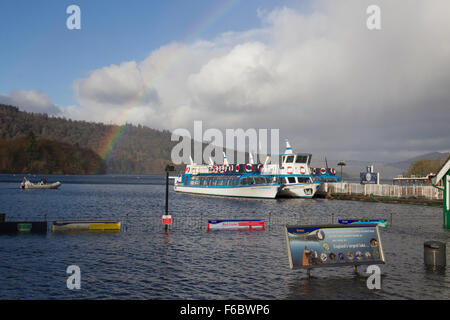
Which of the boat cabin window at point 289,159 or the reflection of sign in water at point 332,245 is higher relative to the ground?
the boat cabin window at point 289,159

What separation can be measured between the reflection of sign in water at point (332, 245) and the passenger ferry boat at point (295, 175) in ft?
232

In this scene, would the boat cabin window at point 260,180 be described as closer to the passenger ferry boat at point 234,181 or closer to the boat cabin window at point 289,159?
the passenger ferry boat at point 234,181

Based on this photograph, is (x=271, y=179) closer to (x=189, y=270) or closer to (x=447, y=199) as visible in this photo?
(x=447, y=199)

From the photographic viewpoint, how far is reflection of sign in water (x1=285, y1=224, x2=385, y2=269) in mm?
16562

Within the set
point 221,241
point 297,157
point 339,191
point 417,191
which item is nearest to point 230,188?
point 297,157

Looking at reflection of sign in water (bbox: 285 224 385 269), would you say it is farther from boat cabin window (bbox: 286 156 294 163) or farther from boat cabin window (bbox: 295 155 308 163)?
boat cabin window (bbox: 286 156 294 163)

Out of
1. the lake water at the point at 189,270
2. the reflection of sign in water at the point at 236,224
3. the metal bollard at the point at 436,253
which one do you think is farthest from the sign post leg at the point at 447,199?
the reflection of sign in water at the point at 236,224

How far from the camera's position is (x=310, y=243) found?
55.1 ft

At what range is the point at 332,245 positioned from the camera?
56.0 feet

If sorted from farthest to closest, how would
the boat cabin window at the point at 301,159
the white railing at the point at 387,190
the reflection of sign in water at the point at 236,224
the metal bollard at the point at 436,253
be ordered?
1. the boat cabin window at the point at 301,159
2. the white railing at the point at 387,190
3. the reflection of sign in water at the point at 236,224
4. the metal bollard at the point at 436,253

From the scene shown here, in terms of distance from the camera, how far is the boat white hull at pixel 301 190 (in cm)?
8819

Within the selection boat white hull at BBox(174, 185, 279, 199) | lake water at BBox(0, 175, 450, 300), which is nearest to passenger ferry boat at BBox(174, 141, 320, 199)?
boat white hull at BBox(174, 185, 279, 199)

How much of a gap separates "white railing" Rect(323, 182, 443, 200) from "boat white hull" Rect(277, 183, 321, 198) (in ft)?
28.2
